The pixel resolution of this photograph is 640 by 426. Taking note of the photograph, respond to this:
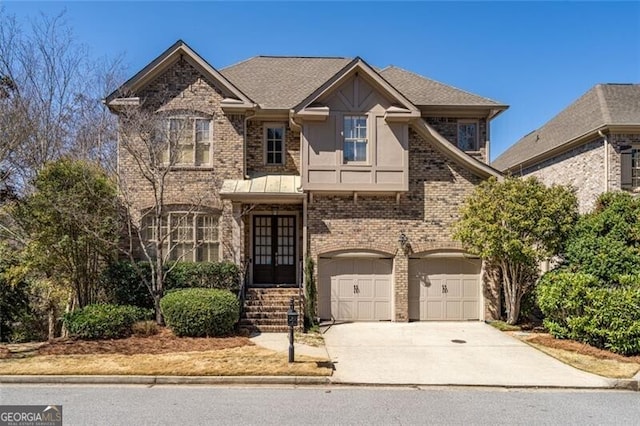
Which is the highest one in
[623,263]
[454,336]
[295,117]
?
[295,117]

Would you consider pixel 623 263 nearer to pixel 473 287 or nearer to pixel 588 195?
pixel 473 287

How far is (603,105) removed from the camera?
18.4 meters

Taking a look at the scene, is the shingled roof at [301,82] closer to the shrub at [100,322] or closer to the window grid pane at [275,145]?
the window grid pane at [275,145]

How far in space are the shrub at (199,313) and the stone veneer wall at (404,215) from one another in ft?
11.3

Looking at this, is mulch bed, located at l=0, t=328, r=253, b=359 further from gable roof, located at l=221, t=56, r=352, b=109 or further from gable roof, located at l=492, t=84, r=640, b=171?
gable roof, located at l=492, t=84, r=640, b=171

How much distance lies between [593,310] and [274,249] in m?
9.54

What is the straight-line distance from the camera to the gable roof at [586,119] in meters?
17.4

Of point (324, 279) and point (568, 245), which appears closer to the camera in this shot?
point (568, 245)

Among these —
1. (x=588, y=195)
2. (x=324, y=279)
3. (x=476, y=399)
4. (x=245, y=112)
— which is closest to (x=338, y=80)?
(x=245, y=112)

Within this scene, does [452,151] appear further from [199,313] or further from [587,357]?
[199,313]

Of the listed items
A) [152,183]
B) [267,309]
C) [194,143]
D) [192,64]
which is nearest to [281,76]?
[192,64]

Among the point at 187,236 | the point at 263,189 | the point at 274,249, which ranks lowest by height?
the point at 274,249

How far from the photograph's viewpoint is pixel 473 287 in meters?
13.8

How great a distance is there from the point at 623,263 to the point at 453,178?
17.0ft
